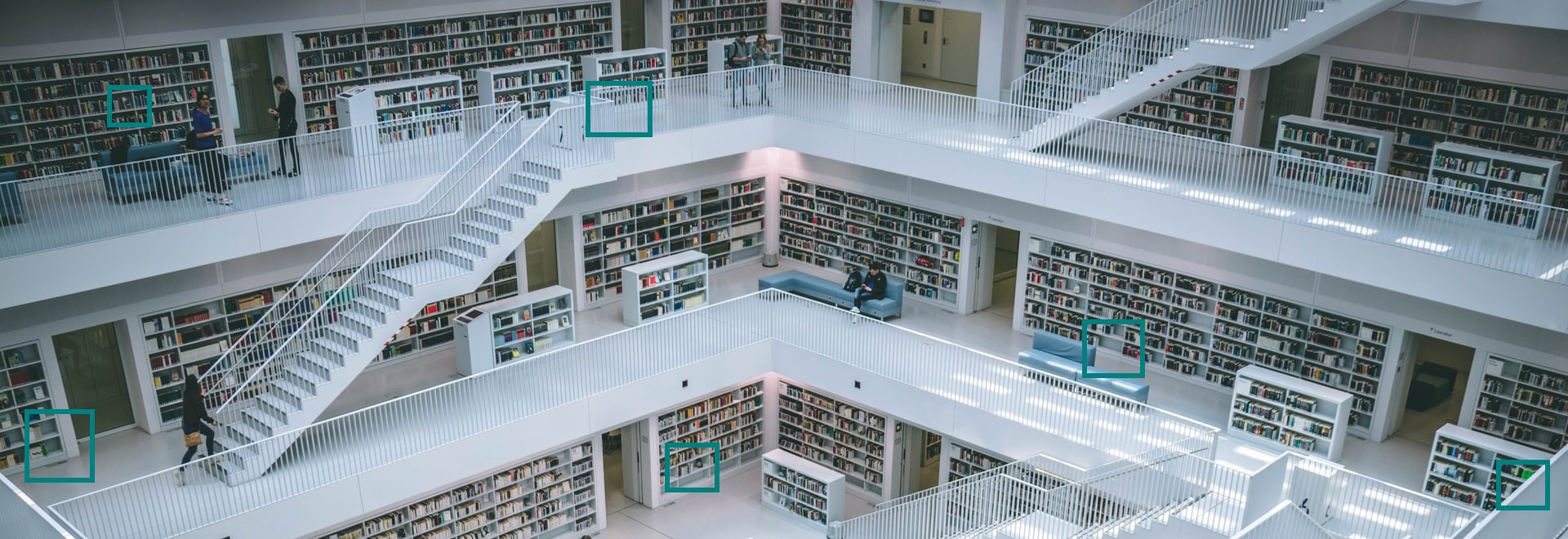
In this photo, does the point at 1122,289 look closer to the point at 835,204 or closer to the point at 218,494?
the point at 835,204

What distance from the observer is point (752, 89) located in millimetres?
19078

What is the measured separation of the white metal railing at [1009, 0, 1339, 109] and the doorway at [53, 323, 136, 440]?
12.4 metres

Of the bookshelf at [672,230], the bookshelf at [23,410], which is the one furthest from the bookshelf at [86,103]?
the bookshelf at [672,230]

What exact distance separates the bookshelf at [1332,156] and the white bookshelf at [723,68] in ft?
24.6

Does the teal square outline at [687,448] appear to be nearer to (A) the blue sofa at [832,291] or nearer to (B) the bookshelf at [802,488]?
(B) the bookshelf at [802,488]

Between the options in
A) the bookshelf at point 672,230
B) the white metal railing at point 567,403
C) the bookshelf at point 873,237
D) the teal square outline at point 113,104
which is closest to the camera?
the white metal railing at point 567,403

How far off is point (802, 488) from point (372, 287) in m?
6.85

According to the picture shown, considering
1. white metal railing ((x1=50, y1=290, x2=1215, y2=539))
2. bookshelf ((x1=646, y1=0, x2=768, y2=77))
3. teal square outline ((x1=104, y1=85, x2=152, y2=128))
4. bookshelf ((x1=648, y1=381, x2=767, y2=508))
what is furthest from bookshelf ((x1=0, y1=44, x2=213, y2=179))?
bookshelf ((x1=648, y1=381, x2=767, y2=508))

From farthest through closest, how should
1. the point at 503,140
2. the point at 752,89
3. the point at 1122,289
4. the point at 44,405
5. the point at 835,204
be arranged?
the point at 835,204 < the point at 752,89 < the point at 1122,289 < the point at 503,140 < the point at 44,405

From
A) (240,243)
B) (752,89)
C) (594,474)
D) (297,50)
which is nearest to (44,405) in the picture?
(240,243)

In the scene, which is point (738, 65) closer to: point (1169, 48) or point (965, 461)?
point (1169, 48)

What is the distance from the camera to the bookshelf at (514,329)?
16.5 metres

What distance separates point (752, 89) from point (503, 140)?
14.4ft

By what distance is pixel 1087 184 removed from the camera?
15773 mm
